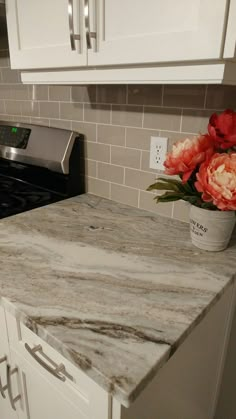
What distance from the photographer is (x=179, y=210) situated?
110 cm

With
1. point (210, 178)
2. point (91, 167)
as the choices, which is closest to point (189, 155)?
point (210, 178)

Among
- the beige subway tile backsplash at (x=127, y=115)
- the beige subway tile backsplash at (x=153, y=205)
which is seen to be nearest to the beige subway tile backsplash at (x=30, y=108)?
the beige subway tile backsplash at (x=127, y=115)

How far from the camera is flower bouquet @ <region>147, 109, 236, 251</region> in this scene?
72 centimetres

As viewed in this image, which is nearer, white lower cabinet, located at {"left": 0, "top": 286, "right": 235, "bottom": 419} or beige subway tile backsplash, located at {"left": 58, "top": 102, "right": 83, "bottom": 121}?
white lower cabinet, located at {"left": 0, "top": 286, "right": 235, "bottom": 419}

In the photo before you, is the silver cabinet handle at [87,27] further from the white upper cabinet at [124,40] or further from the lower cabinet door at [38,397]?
the lower cabinet door at [38,397]

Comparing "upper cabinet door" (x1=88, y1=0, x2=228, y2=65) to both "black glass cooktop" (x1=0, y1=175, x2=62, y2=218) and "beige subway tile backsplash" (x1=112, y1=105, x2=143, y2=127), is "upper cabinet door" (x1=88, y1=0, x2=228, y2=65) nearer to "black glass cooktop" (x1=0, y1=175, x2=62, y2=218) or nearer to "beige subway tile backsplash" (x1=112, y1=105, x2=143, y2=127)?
"beige subway tile backsplash" (x1=112, y1=105, x2=143, y2=127)

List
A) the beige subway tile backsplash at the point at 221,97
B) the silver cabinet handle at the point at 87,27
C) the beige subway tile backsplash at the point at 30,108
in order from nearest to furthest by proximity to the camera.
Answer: the silver cabinet handle at the point at 87,27, the beige subway tile backsplash at the point at 221,97, the beige subway tile backsplash at the point at 30,108

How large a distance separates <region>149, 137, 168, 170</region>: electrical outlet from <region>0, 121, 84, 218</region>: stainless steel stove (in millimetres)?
366

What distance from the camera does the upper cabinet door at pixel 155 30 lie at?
0.59 metres

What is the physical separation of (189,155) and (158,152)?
1.04ft

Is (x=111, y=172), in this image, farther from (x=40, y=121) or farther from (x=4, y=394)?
(x=4, y=394)

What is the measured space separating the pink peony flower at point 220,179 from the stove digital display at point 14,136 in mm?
967

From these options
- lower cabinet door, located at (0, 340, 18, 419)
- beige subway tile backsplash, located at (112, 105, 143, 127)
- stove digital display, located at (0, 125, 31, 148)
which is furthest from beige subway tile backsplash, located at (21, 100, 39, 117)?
lower cabinet door, located at (0, 340, 18, 419)

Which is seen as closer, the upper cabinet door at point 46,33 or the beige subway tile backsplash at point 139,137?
the upper cabinet door at point 46,33
